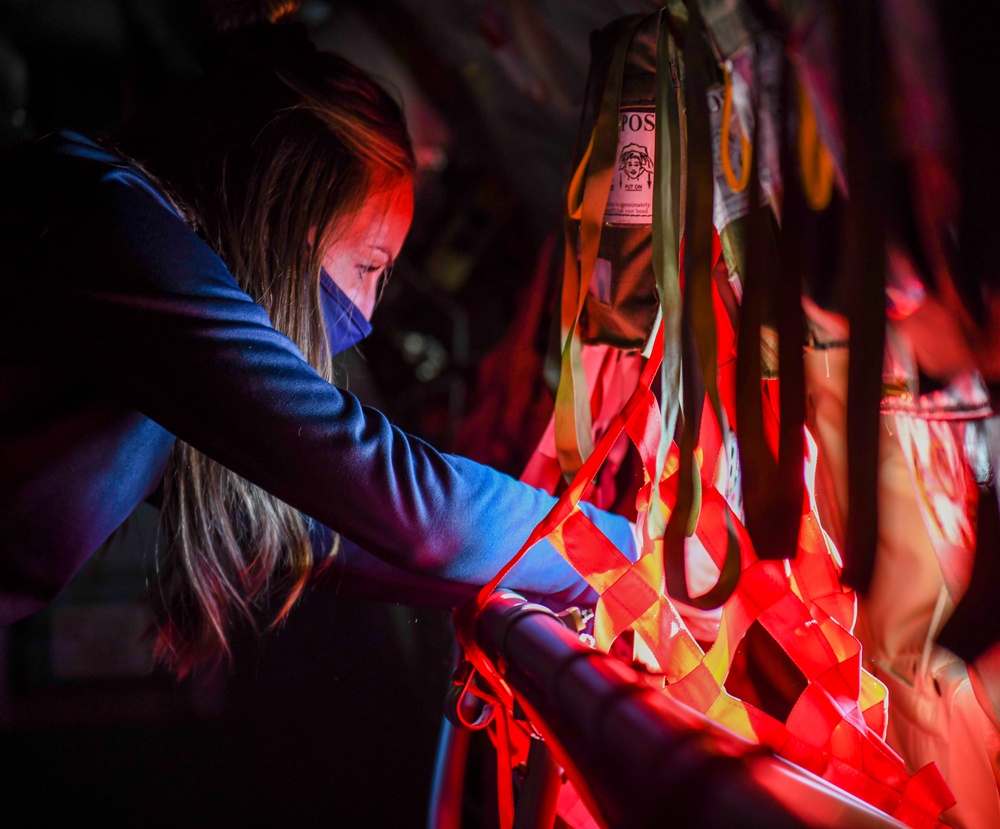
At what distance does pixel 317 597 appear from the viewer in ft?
3.03

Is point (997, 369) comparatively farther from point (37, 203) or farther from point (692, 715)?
point (37, 203)

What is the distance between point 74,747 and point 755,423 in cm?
117

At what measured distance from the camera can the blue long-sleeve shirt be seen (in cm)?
52

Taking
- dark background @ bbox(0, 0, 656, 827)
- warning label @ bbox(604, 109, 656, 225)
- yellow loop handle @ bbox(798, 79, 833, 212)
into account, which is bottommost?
dark background @ bbox(0, 0, 656, 827)

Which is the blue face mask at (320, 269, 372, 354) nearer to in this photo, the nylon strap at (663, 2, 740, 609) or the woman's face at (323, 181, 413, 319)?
the woman's face at (323, 181, 413, 319)

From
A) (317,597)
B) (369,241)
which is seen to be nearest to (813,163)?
(369,241)

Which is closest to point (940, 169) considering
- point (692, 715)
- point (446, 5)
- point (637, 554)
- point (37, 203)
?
point (692, 715)

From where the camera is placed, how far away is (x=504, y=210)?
1829 millimetres

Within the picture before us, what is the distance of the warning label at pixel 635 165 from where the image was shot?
589mm

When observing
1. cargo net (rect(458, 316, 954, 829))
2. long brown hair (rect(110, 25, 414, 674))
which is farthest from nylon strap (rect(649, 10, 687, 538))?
Answer: long brown hair (rect(110, 25, 414, 674))

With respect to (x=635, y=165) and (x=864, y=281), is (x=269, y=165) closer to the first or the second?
(x=635, y=165)

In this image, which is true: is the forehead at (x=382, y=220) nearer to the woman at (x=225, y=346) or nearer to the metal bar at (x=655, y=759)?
the woman at (x=225, y=346)

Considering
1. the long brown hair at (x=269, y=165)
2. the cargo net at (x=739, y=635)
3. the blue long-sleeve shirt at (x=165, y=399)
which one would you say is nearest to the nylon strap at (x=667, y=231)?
the cargo net at (x=739, y=635)

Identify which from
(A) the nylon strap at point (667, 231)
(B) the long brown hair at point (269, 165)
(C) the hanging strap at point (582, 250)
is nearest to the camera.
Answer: (A) the nylon strap at point (667, 231)
